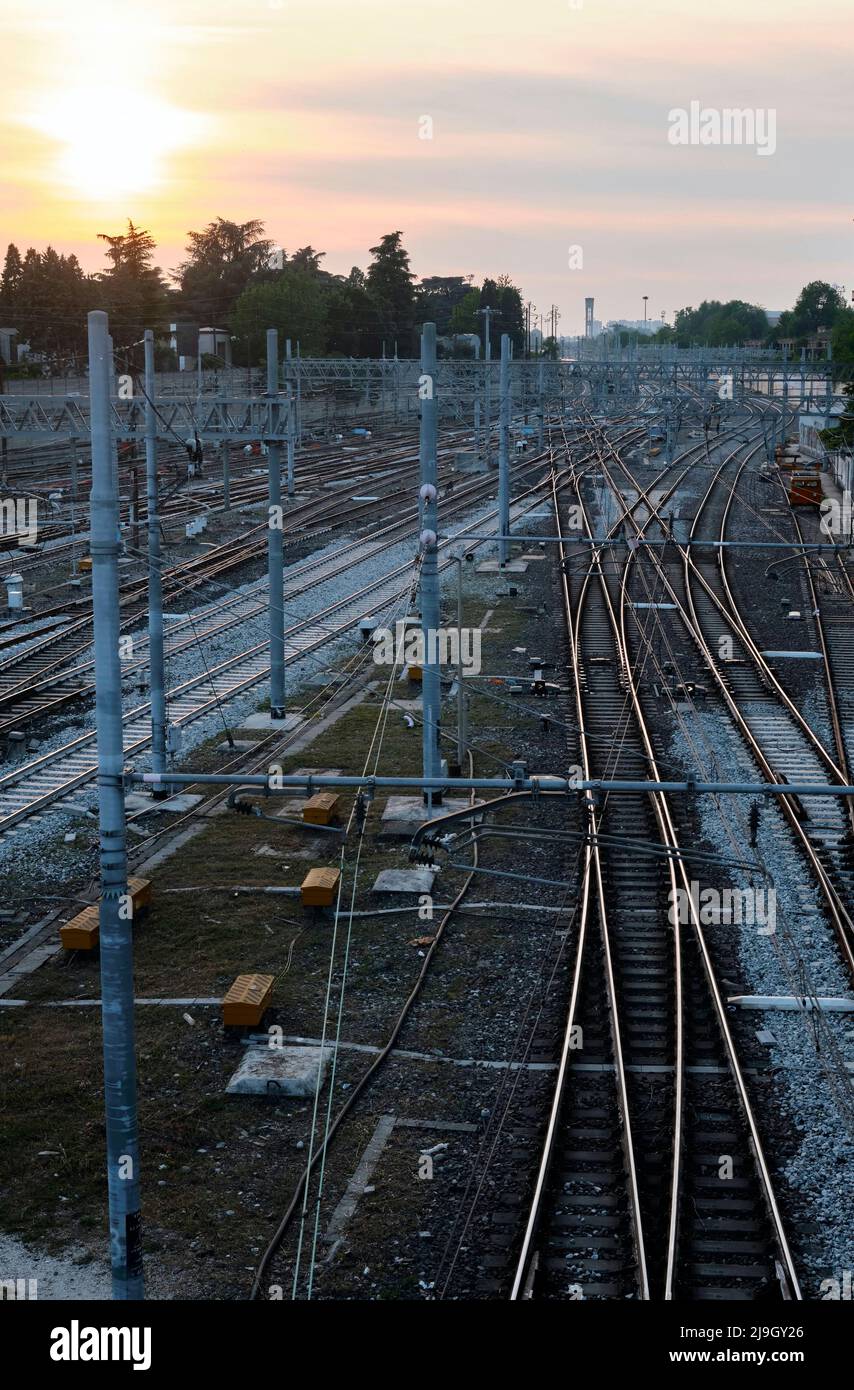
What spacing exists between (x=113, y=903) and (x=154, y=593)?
33.5ft

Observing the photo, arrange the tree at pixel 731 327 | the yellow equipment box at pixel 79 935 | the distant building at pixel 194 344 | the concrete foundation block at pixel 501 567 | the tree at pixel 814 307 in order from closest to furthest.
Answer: the yellow equipment box at pixel 79 935 → the concrete foundation block at pixel 501 567 → the distant building at pixel 194 344 → the tree at pixel 814 307 → the tree at pixel 731 327

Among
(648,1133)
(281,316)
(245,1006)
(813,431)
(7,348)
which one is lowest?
(648,1133)

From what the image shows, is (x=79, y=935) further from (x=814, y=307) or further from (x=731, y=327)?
(x=731, y=327)

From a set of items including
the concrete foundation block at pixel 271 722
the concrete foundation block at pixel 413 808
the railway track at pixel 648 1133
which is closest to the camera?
the railway track at pixel 648 1133

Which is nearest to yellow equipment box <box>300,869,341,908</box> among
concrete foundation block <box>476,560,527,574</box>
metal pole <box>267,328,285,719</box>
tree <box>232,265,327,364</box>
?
metal pole <box>267,328,285,719</box>

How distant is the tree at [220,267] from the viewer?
310 ft

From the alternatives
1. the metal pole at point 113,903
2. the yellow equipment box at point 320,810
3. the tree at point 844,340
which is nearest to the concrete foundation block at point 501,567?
the yellow equipment box at point 320,810

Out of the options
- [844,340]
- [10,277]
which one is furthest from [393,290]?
[844,340]

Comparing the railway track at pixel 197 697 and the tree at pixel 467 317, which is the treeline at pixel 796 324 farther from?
the railway track at pixel 197 697

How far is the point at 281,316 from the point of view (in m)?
74.5

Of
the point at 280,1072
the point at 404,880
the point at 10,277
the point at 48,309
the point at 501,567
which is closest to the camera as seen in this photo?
the point at 280,1072

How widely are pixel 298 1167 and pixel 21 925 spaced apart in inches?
205

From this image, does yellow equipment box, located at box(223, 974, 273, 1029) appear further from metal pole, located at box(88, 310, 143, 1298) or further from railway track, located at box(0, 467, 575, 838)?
railway track, located at box(0, 467, 575, 838)

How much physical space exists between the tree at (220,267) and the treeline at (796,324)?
35697mm
